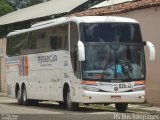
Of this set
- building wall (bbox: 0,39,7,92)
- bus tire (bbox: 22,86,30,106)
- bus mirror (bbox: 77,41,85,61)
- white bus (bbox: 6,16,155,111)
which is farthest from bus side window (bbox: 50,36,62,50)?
building wall (bbox: 0,39,7,92)

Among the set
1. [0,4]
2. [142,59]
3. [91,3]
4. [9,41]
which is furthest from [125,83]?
[0,4]

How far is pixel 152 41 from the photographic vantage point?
86.3 ft

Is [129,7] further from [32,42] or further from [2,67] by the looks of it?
[2,67]

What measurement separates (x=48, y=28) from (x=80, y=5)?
64.8 feet

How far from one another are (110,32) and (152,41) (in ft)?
19.2

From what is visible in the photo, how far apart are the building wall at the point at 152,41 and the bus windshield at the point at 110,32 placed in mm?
4859

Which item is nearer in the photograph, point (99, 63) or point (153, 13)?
point (99, 63)

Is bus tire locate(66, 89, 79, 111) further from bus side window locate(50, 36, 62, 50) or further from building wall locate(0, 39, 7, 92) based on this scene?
building wall locate(0, 39, 7, 92)

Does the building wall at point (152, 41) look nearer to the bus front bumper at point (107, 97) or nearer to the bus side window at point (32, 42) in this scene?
the bus side window at point (32, 42)

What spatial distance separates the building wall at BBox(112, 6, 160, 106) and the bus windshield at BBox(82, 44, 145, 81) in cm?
516

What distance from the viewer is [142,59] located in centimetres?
2084

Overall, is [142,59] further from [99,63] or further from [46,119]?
[46,119]

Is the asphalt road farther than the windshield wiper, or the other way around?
the windshield wiper

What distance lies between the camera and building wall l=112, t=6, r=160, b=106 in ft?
84.7
